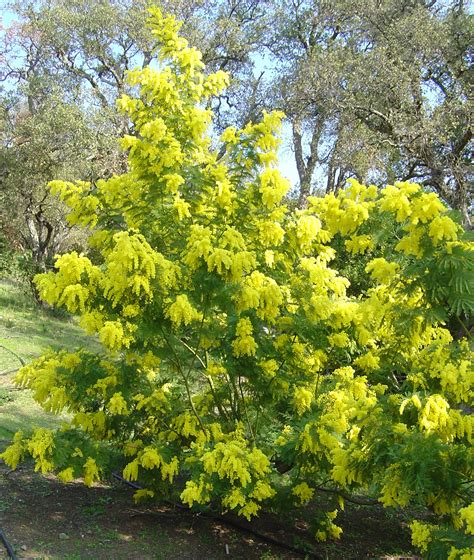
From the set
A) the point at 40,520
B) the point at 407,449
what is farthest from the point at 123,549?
the point at 407,449

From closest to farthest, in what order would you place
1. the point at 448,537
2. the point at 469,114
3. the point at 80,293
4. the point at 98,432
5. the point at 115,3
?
the point at 448,537, the point at 80,293, the point at 98,432, the point at 469,114, the point at 115,3

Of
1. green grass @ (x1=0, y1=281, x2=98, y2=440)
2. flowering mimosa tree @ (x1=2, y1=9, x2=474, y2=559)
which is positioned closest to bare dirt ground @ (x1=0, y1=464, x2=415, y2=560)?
flowering mimosa tree @ (x1=2, y1=9, x2=474, y2=559)

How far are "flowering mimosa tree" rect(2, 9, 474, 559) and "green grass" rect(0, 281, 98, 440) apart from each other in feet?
4.10

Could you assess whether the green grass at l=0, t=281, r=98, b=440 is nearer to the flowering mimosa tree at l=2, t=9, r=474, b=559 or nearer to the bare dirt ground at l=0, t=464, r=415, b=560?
the flowering mimosa tree at l=2, t=9, r=474, b=559

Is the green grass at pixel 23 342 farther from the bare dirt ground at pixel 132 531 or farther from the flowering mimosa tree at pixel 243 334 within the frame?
the bare dirt ground at pixel 132 531

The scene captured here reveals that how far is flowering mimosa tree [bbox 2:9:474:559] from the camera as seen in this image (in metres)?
3.95

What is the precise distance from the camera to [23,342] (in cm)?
1277

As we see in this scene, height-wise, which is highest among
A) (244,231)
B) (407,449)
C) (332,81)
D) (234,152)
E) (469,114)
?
(332,81)

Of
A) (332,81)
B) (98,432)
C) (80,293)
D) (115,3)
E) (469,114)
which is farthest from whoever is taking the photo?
(115,3)

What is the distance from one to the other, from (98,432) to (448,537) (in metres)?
3.14

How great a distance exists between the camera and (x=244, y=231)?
5023 mm

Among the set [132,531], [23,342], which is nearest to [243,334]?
[132,531]

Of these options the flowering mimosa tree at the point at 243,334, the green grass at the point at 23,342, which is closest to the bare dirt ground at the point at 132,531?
the flowering mimosa tree at the point at 243,334

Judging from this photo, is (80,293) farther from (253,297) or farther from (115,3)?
(115,3)
